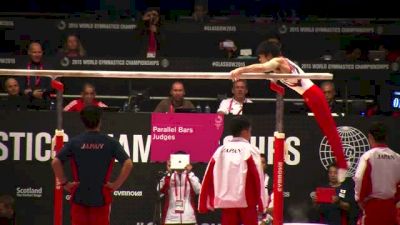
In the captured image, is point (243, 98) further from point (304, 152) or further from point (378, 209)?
point (378, 209)

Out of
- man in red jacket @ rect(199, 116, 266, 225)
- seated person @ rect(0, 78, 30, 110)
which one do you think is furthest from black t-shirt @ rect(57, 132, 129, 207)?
seated person @ rect(0, 78, 30, 110)

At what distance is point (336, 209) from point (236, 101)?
87.6 inches

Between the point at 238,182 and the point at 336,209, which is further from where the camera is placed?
the point at 336,209

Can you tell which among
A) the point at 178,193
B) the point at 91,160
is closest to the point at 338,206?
the point at 178,193

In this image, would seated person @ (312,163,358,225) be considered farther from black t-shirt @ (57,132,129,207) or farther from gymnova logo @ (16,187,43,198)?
black t-shirt @ (57,132,129,207)

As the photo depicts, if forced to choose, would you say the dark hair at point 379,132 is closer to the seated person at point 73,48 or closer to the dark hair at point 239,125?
the dark hair at point 239,125

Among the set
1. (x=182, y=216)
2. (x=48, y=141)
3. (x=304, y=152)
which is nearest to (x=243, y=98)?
(x=304, y=152)

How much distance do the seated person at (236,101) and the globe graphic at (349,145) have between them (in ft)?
4.57

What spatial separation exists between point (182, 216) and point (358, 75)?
14.1ft

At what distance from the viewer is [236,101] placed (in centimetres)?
1342

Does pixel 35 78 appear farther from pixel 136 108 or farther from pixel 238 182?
pixel 238 182

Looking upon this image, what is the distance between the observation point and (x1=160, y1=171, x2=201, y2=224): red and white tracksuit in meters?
12.5

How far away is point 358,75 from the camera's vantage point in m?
14.9

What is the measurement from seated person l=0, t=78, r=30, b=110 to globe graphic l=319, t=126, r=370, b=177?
14.3 feet
